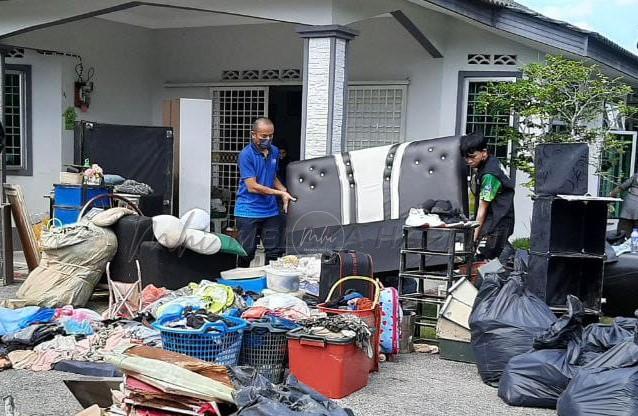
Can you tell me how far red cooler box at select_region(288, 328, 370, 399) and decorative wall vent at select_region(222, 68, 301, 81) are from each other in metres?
6.85

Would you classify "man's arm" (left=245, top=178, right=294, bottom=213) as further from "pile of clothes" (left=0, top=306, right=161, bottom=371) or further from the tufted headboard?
"pile of clothes" (left=0, top=306, right=161, bottom=371)

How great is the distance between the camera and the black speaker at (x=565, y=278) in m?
5.64

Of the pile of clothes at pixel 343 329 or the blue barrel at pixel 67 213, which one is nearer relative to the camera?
the pile of clothes at pixel 343 329

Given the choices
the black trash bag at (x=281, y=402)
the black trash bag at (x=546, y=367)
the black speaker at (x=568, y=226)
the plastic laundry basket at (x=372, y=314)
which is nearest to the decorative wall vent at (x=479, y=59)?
the black speaker at (x=568, y=226)

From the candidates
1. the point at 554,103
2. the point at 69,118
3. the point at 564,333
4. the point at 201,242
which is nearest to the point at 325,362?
the point at 564,333

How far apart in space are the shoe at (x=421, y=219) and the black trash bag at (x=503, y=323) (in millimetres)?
806

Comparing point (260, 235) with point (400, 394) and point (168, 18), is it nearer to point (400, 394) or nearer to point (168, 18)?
point (400, 394)

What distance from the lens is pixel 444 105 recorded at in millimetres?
9805

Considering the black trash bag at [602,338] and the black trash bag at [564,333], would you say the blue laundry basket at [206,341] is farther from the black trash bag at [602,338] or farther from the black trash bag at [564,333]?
the black trash bag at [602,338]

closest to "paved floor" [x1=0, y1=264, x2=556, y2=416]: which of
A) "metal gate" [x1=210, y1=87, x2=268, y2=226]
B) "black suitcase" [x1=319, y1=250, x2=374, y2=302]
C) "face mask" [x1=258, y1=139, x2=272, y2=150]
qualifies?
"black suitcase" [x1=319, y1=250, x2=374, y2=302]

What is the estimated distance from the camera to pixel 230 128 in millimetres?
11906

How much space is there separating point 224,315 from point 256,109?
6.88m

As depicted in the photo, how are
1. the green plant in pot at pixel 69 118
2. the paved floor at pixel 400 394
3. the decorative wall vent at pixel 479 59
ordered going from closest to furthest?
the paved floor at pixel 400 394 < the decorative wall vent at pixel 479 59 < the green plant in pot at pixel 69 118

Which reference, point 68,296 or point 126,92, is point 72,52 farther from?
point 68,296
